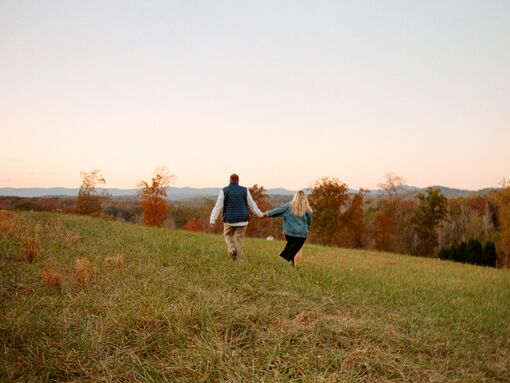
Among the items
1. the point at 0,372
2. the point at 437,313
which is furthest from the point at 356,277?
the point at 0,372

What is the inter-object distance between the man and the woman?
744 mm

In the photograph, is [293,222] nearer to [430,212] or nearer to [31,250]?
[31,250]

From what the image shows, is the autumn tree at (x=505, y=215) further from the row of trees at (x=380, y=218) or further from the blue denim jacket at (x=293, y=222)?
the blue denim jacket at (x=293, y=222)

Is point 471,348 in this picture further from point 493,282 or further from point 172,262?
point 493,282

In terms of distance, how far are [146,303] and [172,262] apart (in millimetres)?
3625

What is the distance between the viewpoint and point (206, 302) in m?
5.93

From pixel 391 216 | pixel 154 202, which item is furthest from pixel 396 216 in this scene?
pixel 154 202

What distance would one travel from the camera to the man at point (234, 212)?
437 inches

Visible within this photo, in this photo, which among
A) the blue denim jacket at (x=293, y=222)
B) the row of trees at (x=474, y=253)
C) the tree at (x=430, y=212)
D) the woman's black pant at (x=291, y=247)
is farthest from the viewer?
the tree at (x=430, y=212)

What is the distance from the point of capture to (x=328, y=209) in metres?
49.0

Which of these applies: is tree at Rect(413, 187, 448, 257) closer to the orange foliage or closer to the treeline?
the treeline

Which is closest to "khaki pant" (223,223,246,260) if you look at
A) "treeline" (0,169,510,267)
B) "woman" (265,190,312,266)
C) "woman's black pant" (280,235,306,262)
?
"woman" (265,190,312,266)

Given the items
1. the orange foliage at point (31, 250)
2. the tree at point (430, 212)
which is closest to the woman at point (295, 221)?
the orange foliage at point (31, 250)

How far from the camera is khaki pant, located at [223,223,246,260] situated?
11.2 metres
